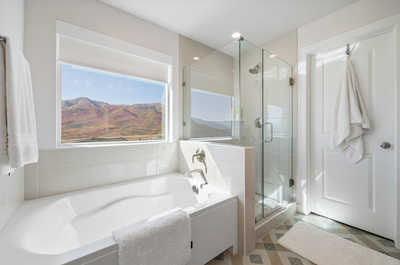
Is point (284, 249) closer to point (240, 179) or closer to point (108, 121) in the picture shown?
point (240, 179)

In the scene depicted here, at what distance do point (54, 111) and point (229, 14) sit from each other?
2.12 meters

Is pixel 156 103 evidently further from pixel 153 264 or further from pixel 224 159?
pixel 153 264

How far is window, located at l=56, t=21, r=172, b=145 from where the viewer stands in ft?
5.35

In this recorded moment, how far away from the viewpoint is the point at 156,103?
2256 mm

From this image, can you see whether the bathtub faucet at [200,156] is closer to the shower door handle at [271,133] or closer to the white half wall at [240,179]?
the white half wall at [240,179]

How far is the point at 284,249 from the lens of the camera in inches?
60.1

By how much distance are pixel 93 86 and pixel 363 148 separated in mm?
2973

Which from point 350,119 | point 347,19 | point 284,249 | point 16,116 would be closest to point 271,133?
point 350,119

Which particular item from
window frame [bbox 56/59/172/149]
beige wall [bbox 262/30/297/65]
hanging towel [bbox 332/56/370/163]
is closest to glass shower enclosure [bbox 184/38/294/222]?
beige wall [bbox 262/30/297/65]

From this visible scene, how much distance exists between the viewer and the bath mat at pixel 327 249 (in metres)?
1.38

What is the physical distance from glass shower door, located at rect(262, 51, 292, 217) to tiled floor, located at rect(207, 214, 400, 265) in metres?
0.24

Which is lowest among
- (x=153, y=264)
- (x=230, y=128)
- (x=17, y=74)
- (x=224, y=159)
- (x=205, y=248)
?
(x=205, y=248)

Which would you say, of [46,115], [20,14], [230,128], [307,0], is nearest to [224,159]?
[230,128]

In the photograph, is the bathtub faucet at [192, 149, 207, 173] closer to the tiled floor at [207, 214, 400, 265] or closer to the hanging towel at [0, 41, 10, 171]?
the tiled floor at [207, 214, 400, 265]
